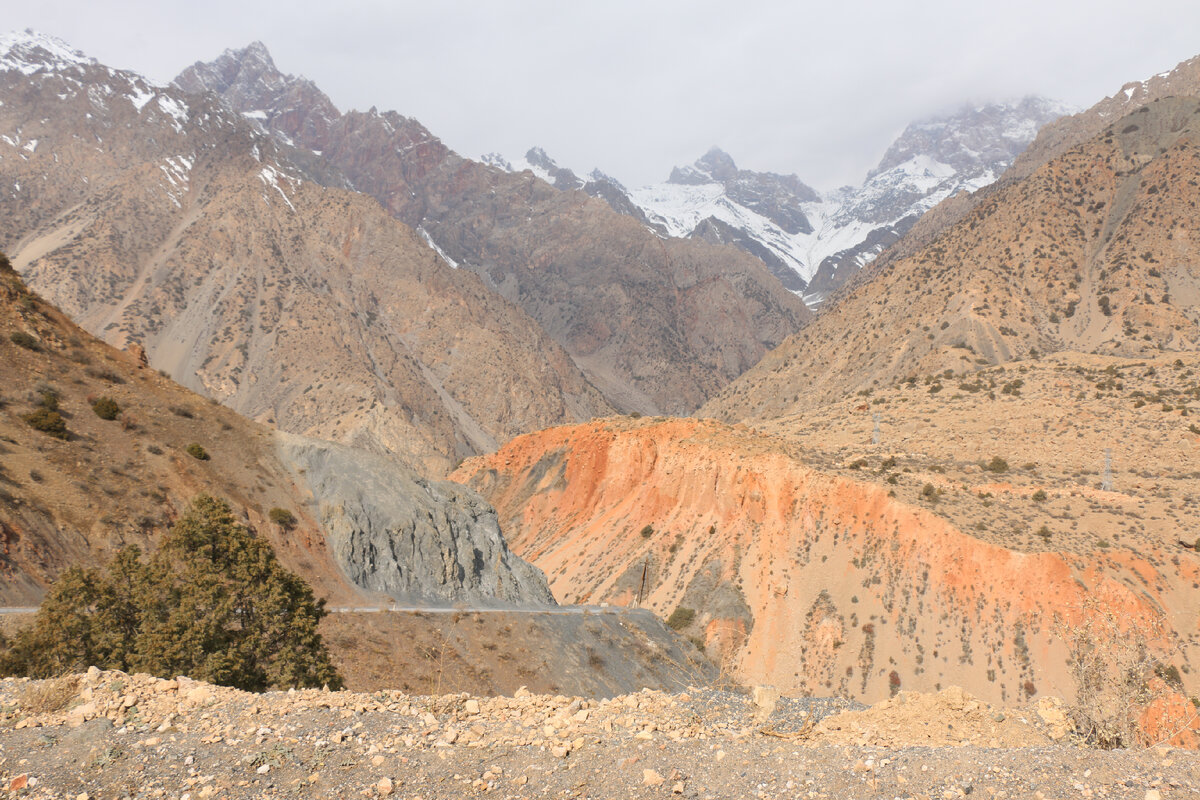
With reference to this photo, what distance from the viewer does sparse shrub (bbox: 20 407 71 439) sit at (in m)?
30.2

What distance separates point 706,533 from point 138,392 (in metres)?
37.4

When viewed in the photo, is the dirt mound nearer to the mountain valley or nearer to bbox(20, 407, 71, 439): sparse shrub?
the mountain valley

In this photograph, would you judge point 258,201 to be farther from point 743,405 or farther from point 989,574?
point 989,574

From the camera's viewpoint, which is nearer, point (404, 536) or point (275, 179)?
point (404, 536)

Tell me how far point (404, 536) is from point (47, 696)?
101ft

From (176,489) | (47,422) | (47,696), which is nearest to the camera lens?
(47,696)

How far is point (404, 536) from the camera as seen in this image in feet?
130

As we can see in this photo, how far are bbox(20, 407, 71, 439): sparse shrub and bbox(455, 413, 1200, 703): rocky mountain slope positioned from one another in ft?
110

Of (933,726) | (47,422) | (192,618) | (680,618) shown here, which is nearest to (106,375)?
(47,422)

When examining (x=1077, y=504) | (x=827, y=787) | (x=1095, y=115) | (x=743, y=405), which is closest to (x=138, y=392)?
(x=827, y=787)

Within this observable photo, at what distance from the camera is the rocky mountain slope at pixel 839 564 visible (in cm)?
3653

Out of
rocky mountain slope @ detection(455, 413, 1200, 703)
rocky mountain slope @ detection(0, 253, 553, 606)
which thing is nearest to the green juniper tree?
rocky mountain slope @ detection(0, 253, 553, 606)

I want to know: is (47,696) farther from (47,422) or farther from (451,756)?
(47,422)

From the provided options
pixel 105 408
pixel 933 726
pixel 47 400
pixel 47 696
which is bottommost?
pixel 933 726
